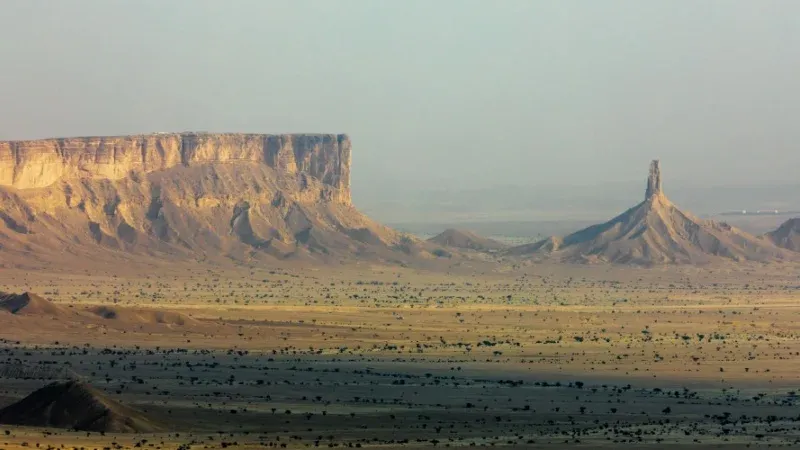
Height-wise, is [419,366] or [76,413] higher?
[76,413]

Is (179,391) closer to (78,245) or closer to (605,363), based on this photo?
(605,363)

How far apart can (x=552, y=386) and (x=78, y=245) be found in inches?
4620

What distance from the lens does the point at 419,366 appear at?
97062 mm

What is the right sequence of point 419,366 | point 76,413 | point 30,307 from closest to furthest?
point 76,413 → point 419,366 → point 30,307

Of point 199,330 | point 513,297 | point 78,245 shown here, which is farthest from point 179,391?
point 78,245

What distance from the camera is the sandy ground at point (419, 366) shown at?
220 ft

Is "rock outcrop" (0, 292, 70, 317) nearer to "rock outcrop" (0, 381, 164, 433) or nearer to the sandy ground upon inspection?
the sandy ground

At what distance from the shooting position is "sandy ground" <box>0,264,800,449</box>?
66.9 metres

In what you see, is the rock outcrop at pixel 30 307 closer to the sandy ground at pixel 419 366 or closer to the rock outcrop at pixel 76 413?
the sandy ground at pixel 419 366

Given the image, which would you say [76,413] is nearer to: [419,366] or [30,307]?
[419,366]

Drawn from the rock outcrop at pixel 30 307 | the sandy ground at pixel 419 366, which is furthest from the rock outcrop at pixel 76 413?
the rock outcrop at pixel 30 307

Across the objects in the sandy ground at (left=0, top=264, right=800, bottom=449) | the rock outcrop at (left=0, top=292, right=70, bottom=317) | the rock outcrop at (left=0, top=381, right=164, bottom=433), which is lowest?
the sandy ground at (left=0, top=264, right=800, bottom=449)

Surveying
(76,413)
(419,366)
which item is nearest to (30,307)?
(419,366)

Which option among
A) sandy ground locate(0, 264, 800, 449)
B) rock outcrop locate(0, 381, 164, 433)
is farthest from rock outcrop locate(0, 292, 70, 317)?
rock outcrop locate(0, 381, 164, 433)
